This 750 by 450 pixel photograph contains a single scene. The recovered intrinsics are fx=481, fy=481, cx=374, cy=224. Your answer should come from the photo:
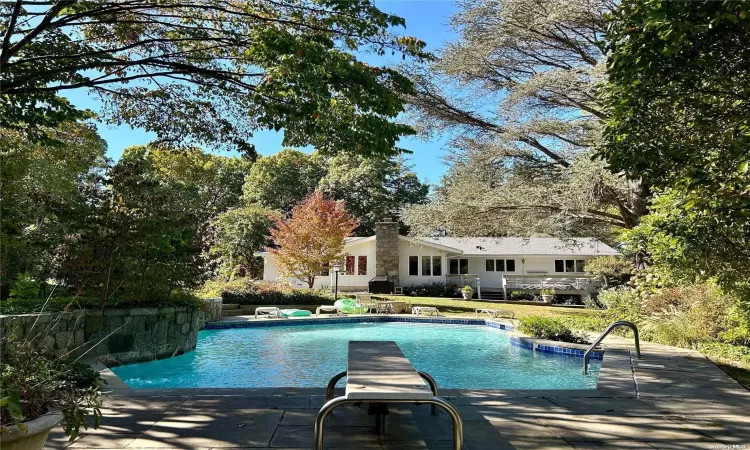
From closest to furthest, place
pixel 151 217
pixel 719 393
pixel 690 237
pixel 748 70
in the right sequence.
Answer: pixel 748 70 < pixel 719 393 < pixel 690 237 < pixel 151 217

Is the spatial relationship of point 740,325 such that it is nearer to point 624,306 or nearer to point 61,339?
point 624,306

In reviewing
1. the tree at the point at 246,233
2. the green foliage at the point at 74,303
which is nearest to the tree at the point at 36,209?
the green foliage at the point at 74,303

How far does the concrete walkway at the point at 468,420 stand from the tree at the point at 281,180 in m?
32.9

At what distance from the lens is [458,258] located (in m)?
31.1

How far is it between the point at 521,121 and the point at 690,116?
9765 millimetres

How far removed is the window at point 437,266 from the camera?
95.9 feet

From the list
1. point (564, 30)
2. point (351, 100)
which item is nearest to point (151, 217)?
point (351, 100)

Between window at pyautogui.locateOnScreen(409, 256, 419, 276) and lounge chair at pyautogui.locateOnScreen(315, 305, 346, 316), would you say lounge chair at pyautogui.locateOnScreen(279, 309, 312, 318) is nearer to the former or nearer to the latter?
lounge chair at pyautogui.locateOnScreen(315, 305, 346, 316)

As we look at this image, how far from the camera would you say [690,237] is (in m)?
5.89

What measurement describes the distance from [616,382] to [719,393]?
105 cm

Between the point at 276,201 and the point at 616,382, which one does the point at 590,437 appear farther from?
the point at 276,201

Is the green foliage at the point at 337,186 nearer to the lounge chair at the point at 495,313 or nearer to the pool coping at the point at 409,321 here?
the lounge chair at the point at 495,313

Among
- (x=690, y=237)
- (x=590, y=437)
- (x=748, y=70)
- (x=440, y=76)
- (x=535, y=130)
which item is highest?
(x=440, y=76)

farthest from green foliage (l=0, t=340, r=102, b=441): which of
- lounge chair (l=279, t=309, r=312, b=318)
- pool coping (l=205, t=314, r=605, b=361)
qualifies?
lounge chair (l=279, t=309, r=312, b=318)
